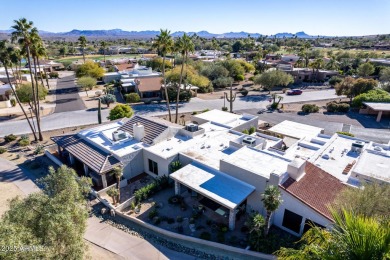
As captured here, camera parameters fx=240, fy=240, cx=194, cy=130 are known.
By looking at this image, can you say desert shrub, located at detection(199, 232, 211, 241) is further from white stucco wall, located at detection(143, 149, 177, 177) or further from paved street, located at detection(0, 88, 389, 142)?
paved street, located at detection(0, 88, 389, 142)

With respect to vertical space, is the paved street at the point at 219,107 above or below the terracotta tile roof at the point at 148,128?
below

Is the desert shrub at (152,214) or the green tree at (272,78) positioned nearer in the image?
the desert shrub at (152,214)

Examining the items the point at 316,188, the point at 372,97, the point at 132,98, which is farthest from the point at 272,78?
the point at 316,188

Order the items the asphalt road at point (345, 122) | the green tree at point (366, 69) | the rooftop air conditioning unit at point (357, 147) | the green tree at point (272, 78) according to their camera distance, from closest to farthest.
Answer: the rooftop air conditioning unit at point (357, 147)
the asphalt road at point (345, 122)
the green tree at point (272, 78)
the green tree at point (366, 69)

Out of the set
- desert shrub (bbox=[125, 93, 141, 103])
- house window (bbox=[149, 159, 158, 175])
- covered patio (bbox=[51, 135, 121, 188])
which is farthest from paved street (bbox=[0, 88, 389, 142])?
house window (bbox=[149, 159, 158, 175])

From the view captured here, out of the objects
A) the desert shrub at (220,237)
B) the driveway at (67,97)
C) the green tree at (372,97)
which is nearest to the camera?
the desert shrub at (220,237)

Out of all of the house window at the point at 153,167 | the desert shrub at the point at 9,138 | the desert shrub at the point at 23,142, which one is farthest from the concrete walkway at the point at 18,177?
the house window at the point at 153,167

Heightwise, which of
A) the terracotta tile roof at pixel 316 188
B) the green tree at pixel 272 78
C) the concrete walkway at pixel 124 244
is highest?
the green tree at pixel 272 78

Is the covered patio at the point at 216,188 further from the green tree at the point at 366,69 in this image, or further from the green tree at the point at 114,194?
the green tree at the point at 366,69
